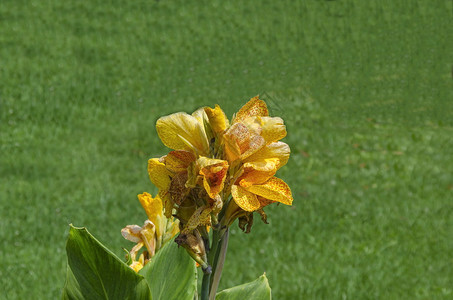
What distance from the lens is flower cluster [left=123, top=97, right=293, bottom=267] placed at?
1.25 meters

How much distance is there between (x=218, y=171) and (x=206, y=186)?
4cm

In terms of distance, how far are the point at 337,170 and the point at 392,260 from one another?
1445 mm

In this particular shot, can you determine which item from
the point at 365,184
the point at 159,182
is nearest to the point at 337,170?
the point at 365,184

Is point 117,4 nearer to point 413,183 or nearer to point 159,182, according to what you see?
point 413,183

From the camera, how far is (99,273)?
1374 mm

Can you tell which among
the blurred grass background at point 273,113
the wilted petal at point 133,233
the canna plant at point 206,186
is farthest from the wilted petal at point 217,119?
the wilted petal at point 133,233

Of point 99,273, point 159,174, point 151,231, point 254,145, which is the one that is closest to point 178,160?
point 159,174

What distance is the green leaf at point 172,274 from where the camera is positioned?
1454 millimetres

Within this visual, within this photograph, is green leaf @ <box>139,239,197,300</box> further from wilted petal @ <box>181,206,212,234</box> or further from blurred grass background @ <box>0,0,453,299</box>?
blurred grass background @ <box>0,0,453,299</box>

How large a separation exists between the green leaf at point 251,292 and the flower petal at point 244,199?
36 cm

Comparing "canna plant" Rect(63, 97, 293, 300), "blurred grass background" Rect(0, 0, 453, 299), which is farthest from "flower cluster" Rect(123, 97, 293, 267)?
"blurred grass background" Rect(0, 0, 453, 299)

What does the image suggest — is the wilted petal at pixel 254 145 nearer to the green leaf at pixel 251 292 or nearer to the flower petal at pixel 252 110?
the flower petal at pixel 252 110

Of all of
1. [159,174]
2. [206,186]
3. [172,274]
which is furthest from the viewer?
[172,274]

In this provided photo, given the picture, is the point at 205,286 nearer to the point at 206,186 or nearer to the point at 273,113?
the point at 206,186
